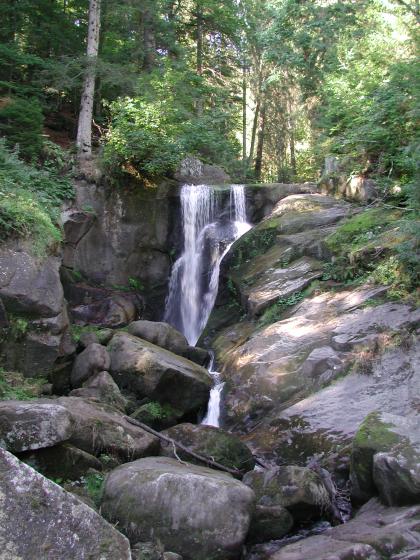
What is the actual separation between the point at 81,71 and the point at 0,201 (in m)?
7.75

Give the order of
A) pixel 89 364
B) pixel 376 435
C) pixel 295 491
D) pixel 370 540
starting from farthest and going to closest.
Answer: pixel 89 364, pixel 295 491, pixel 376 435, pixel 370 540

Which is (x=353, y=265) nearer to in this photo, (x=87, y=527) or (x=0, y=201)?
(x=0, y=201)

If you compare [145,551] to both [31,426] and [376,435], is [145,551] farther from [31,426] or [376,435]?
[376,435]

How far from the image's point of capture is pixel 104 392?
28.2 ft

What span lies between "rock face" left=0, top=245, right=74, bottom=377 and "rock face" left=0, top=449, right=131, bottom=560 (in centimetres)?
583

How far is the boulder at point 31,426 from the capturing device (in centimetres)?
553

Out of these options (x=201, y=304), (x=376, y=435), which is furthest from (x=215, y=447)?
(x=201, y=304)

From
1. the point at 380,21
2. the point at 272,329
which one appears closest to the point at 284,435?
the point at 272,329

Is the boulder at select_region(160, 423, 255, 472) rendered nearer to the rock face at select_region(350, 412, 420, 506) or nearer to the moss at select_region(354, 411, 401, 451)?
the rock face at select_region(350, 412, 420, 506)

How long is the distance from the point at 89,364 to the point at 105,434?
2.78 m

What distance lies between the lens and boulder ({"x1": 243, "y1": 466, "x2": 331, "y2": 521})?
19.4 ft

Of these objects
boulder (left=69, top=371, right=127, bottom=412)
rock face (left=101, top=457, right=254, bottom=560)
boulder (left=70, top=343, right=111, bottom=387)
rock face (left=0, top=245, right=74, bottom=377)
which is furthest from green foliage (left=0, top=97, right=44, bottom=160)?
rock face (left=101, top=457, right=254, bottom=560)

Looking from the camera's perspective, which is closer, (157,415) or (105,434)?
(105,434)

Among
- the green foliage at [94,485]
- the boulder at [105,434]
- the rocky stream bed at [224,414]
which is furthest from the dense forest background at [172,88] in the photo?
the green foliage at [94,485]
